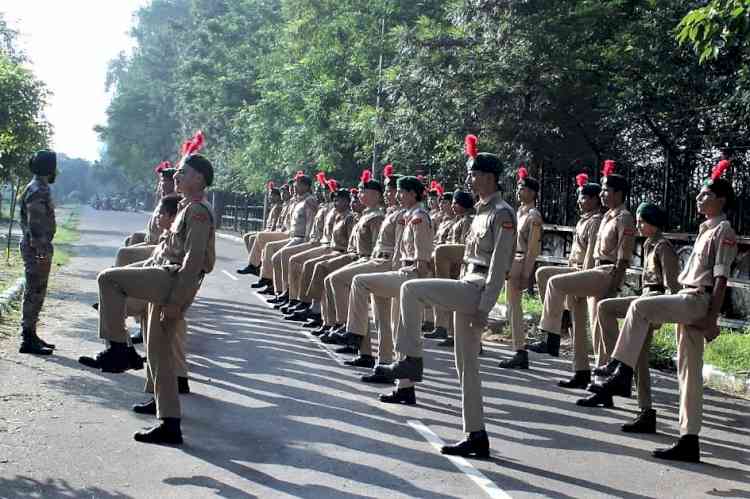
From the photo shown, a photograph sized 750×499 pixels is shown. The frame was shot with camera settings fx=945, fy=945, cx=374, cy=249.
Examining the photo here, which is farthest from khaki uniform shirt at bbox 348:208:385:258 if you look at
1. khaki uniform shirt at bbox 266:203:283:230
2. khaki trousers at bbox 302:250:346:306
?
khaki uniform shirt at bbox 266:203:283:230

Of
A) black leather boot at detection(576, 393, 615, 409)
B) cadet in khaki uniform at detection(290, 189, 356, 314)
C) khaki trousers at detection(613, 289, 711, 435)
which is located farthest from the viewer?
cadet in khaki uniform at detection(290, 189, 356, 314)

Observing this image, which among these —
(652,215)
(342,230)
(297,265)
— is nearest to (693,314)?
(652,215)

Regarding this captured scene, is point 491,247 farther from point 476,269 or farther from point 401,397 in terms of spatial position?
point 401,397

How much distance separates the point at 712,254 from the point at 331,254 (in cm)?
814

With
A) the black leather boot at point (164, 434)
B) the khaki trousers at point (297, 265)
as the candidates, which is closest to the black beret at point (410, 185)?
the black leather boot at point (164, 434)

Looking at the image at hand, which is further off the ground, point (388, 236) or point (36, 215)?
point (36, 215)

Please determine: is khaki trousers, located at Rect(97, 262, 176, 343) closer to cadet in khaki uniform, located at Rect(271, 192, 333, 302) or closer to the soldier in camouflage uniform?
the soldier in camouflage uniform

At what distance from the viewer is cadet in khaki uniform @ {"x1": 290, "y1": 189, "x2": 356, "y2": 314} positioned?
13914mm

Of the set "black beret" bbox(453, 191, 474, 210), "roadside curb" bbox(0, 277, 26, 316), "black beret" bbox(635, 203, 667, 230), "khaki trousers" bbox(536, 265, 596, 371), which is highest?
"black beret" bbox(453, 191, 474, 210)

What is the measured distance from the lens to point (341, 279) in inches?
462

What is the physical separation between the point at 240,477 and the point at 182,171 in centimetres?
236

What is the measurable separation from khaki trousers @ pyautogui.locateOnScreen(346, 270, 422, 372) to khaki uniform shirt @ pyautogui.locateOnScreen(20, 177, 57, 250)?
3466mm

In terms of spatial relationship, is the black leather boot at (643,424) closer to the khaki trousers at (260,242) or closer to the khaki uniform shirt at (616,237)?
A: the khaki uniform shirt at (616,237)

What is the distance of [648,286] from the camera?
8.46 m
